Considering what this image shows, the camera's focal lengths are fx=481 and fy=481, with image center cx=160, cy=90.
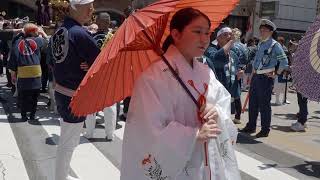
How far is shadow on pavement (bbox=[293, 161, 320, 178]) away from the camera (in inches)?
221

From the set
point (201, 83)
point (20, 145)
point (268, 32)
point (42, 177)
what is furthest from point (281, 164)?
point (201, 83)

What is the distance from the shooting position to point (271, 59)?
7.19m

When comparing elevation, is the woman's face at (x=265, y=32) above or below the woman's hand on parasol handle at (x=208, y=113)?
above

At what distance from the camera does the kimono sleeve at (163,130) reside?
2334mm

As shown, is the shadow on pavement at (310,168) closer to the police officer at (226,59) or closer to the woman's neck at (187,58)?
the police officer at (226,59)

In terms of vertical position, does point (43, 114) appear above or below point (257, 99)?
below

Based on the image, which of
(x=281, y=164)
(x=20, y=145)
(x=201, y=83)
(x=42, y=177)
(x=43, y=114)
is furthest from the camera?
(x=43, y=114)

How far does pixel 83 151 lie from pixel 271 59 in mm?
3106

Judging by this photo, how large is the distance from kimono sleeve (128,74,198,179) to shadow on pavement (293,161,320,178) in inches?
142

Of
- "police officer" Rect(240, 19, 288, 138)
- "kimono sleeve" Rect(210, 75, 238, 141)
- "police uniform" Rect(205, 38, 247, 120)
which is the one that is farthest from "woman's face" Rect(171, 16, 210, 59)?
"police officer" Rect(240, 19, 288, 138)

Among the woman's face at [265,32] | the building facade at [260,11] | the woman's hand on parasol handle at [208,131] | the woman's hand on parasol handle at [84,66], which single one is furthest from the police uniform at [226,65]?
the building facade at [260,11]

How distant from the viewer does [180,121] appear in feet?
7.99

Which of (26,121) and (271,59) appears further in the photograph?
(26,121)

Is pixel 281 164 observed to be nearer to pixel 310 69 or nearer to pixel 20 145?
pixel 310 69
